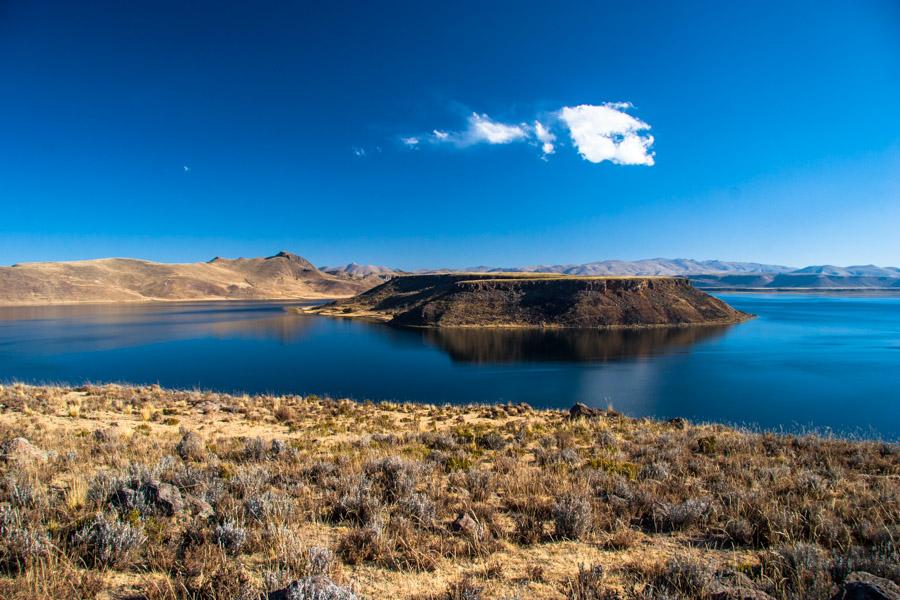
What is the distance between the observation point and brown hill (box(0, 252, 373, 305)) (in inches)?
5128

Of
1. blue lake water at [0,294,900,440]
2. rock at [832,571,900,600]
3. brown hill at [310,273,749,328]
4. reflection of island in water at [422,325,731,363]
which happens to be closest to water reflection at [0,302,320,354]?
blue lake water at [0,294,900,440]

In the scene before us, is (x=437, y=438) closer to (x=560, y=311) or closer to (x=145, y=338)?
(x=145, y=338)

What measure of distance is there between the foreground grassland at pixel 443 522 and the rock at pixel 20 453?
77mm

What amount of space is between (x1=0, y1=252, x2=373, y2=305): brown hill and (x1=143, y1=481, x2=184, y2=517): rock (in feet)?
551

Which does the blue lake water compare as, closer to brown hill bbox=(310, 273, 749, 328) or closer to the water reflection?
the water reflection

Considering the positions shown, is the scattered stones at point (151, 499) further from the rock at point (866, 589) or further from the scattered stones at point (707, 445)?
the scattered stones at point (707, 445)

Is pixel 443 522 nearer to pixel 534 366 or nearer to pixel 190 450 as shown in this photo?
pixel 190 450

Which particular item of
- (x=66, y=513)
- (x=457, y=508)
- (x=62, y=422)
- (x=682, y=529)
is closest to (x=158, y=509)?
(x=66, y=513)

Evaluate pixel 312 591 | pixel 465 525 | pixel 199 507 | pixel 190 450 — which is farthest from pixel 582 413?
pixel 312 591

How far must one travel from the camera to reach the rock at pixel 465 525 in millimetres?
5164

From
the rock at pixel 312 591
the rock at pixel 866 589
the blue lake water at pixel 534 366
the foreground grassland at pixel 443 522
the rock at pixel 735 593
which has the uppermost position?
the rock at pixel 312 591

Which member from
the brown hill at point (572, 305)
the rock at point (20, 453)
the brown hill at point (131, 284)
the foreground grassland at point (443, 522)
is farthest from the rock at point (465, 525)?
the brown hill at point (131, 284)

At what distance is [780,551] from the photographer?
14.6 ft

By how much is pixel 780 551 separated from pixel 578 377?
31.4 metres
